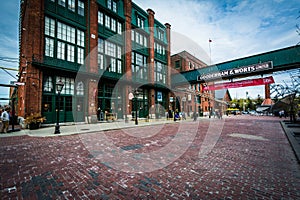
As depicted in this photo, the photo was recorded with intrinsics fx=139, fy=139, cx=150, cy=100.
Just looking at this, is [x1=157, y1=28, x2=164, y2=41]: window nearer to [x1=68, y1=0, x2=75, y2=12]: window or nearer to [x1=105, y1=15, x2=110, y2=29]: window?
[x1=105, y1=15, x2=110, y2=29]: window

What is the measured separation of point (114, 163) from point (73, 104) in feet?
38.4

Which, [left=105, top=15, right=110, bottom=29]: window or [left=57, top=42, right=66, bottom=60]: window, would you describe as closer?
[left=57, top=42, right=66, bottom=60]: window

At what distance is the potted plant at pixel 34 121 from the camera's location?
1038 cm

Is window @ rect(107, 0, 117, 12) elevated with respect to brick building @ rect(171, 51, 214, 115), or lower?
elevated

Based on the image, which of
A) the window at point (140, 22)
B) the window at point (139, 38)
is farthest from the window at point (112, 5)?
the window at point (140, 22)

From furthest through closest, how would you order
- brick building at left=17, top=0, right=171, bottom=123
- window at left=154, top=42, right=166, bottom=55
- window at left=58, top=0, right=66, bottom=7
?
window at left=154, top=42, right=166, bottom=55, window at left=58, top=0, right=66, bottom=7, brick building at left=17, top=0, right=171, bottom=123

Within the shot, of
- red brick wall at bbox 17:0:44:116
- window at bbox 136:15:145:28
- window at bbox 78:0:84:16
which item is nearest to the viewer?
red brick wall at bbox 17:0:44:116

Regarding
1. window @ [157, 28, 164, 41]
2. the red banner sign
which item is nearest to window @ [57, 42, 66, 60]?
window @ [157, 28, 164, 41]

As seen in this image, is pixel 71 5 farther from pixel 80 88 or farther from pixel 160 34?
pixel 160 34

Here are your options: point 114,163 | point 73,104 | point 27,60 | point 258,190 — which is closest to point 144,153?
point 114,163

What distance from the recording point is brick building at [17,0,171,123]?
1166 centimetres

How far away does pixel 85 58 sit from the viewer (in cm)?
1473

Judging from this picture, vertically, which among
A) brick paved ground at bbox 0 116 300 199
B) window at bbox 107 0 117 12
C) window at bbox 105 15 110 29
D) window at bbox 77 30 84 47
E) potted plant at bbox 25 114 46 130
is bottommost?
brick paved ground at bbox 0 116 300 199

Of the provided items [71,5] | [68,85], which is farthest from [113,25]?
[68,85]
